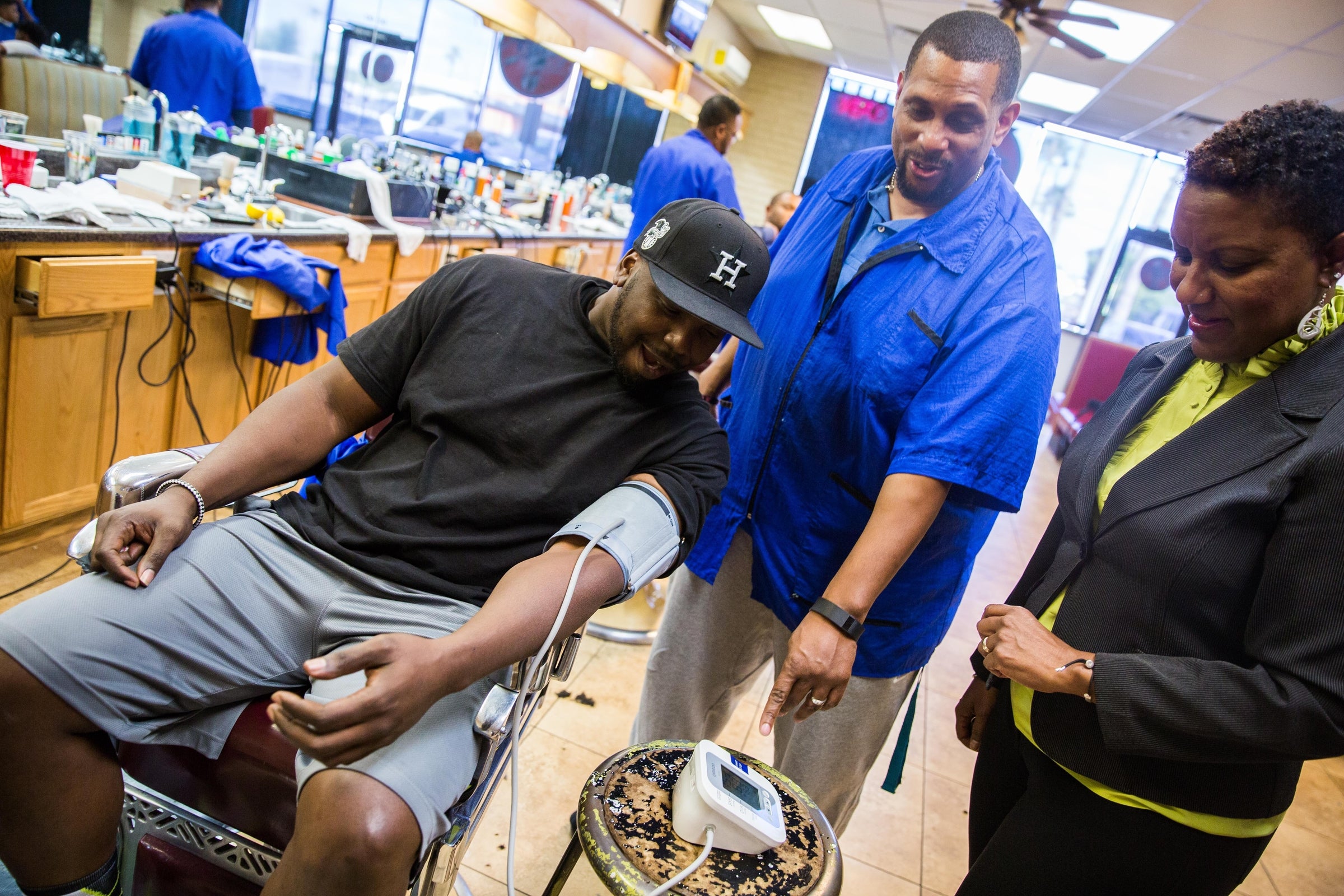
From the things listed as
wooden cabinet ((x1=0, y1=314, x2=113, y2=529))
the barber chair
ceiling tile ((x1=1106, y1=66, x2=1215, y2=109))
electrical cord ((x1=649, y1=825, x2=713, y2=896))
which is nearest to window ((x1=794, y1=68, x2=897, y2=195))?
ceiling tile ((x1=1106, y1=66, x2=1215, y2=109))

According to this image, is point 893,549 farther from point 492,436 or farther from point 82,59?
point 82,59

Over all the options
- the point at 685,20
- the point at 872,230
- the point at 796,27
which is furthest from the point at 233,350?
the point at 796,27

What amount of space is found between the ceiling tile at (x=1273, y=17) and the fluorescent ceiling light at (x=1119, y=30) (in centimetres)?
30

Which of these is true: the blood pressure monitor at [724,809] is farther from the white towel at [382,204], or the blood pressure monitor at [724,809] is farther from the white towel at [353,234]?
the white towel at [382,204]

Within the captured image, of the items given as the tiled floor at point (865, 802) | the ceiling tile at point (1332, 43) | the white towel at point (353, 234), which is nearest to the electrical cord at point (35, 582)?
the tiled floor at point (865, 802)

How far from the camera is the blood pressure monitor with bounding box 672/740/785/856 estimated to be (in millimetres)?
1031

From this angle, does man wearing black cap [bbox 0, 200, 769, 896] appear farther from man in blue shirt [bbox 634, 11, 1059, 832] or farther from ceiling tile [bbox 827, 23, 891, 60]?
ceiling tile [bbox 827, 23, 891, 60]

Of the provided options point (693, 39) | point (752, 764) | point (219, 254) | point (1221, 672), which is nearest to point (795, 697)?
point (752, 764)

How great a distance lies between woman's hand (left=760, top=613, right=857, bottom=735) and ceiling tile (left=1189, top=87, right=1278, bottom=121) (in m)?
5.94

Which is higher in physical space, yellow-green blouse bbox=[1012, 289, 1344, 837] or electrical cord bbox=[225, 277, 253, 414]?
yellow-green blouse bbox=[1012, 289, 1344, 837]

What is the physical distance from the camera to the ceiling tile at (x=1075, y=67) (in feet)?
20.3

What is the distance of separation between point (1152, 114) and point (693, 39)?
13.4 feet

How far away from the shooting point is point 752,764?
4.08 feet

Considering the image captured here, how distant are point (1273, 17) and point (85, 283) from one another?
5.32m
